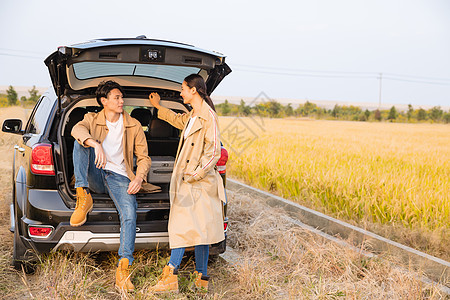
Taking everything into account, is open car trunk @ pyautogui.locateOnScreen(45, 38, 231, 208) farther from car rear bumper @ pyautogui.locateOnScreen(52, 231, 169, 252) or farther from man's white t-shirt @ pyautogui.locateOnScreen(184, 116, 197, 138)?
man's white t-shirt @ pyautogui.locateOnScreen(184, 116, 197, 138)

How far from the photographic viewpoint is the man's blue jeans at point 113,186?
358 cm

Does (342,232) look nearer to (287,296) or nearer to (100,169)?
(287,296)

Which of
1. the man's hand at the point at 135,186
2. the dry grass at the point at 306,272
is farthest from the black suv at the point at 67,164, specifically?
the dry grass at the point at 306,272

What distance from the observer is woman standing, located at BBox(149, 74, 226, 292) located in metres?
3.57

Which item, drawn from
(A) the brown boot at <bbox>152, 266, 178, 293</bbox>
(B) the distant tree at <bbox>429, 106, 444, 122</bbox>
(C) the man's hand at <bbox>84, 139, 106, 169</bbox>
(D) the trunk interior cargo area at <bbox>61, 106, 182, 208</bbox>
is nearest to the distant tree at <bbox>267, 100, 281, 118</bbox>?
(B) the distant tree at <bbox>429, 106, 444, 122</bbox>

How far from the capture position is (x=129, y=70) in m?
4.05

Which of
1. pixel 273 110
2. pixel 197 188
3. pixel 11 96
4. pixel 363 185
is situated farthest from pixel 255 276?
pixel 273 110

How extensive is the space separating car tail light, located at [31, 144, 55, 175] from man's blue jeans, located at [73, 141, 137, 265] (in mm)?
199

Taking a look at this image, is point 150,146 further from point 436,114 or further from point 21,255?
point 436,114

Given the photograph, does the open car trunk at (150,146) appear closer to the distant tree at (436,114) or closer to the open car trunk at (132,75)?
the open car trunk at (132,75)

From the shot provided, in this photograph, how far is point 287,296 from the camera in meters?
3.69

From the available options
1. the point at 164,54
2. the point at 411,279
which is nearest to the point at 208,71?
the point at 164,54

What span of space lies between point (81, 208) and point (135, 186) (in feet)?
1.63

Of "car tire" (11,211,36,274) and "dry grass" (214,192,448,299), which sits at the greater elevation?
"car tire" (11,211,36,274)
